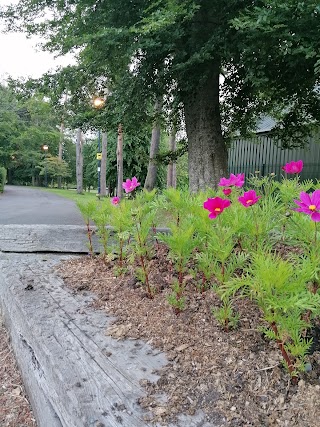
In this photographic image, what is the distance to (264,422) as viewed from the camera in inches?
44.4

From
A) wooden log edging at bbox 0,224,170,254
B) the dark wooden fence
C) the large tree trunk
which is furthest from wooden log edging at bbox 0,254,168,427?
the dark wooden fence

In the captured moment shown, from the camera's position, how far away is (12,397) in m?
1.89

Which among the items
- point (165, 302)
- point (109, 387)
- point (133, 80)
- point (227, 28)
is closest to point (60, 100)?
point (133, 80)

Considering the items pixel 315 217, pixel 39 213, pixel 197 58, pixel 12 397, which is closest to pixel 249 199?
pixel 315 217

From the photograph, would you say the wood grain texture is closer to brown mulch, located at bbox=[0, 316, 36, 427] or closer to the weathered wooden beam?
brown mulch, located at bbox=[0, 316, 36, 427]

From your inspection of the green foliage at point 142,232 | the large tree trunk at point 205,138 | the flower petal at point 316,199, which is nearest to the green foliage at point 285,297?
the flower petal at point 316,199

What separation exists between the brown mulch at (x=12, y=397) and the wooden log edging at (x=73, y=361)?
0.08m

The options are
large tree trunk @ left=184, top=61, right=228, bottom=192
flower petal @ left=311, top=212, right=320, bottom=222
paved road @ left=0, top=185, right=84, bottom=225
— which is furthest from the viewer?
paved road @ left=0, top=185, right=84, bottom=225

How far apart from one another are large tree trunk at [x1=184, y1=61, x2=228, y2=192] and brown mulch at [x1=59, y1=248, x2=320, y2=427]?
181 inches

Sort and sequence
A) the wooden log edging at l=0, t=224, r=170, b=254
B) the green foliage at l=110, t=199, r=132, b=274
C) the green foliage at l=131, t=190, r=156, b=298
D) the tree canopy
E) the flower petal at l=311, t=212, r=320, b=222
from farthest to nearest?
1. the tree canopy
2. the wooden log edging at l=0, t=224, r=170, b=254
3. the green foliage at l=110, t=199, r=132, b=274
4. the green foliage at l=131, t=190, r=156, b=298
5. the flower petal at l=311, t=212, r=320, b=222

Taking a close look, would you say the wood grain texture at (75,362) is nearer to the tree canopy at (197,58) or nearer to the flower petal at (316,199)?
the flower petal at (316,199)

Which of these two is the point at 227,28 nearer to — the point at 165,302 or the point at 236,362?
the point at 165,302

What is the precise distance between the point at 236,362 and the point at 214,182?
5.18 meters

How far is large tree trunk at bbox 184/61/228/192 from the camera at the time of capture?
6.55 m
